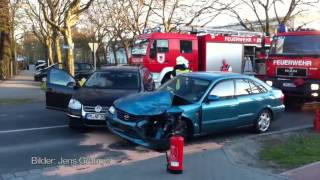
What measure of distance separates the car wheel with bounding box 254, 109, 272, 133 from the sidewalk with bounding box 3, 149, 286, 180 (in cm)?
330

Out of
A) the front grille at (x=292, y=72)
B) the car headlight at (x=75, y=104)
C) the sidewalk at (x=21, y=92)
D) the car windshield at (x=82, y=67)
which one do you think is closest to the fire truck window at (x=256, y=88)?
the car headlight at (x=75, y=104)

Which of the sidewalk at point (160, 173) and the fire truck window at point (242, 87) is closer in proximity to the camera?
the sidewalk at point (160, 173)

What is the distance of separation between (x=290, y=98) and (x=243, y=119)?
22.2 feet

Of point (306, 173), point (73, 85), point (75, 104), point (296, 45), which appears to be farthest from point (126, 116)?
point (296, 45)

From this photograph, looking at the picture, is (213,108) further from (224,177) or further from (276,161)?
(224,177)

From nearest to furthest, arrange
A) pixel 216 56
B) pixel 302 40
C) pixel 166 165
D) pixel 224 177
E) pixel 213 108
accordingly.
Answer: pixel 224 177 < pixel 166 165 < pixel 213 108 < pixel 302 40 < pixel 216 56

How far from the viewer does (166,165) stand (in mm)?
7621

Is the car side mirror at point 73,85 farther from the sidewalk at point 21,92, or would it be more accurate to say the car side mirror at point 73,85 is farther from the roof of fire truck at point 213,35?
the roof of fire truck at point 213,35

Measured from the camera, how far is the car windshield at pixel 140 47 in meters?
22.0

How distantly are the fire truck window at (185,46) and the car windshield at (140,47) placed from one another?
72.9 inches

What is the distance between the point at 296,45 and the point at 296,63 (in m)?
0.61

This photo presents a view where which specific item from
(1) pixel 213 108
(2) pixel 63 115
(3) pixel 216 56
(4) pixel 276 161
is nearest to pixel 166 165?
(4) pixel 276 161

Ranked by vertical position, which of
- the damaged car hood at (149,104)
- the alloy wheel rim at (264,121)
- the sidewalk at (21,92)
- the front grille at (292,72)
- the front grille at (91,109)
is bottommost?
the sidewalk at (21,92)

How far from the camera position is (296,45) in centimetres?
1560
